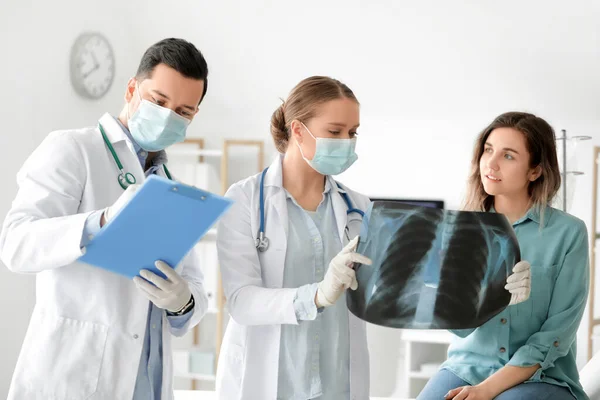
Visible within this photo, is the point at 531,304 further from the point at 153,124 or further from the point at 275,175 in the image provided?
the point at 153,124

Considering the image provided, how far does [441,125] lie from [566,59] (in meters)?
0.84

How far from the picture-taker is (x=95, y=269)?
1.54 metres

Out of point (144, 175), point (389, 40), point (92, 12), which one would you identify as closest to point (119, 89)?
point (92, 12)

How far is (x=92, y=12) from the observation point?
4141 millimetres

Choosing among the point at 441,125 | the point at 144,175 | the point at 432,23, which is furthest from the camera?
the point at 441,125

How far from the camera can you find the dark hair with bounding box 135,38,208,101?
1.63m

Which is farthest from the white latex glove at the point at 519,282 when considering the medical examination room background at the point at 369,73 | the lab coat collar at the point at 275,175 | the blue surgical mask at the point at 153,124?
the medical examination room background at the point at 369,73

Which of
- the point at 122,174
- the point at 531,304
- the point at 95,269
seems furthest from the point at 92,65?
the point at 531,304

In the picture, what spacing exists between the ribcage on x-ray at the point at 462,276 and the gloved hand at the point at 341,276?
7.2 inches

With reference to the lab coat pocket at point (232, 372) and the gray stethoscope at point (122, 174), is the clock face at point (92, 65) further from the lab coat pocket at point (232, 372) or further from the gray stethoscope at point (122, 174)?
the lab coat pocket at point (232, 372)

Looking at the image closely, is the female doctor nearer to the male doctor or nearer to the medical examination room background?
the male doctor

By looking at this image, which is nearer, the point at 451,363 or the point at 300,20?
the point at 451,363

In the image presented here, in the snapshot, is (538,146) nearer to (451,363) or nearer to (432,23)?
(451,363)

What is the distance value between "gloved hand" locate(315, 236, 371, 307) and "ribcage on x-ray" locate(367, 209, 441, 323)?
0.06 meters
